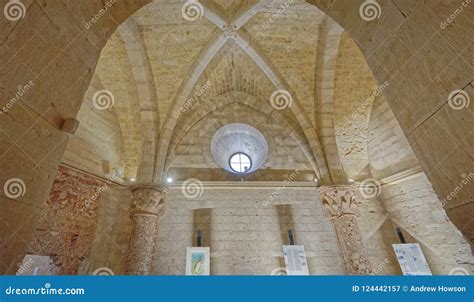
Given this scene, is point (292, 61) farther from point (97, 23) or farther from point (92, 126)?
point (92, 126)

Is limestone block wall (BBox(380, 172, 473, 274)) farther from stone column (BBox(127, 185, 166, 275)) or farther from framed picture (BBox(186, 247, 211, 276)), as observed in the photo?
stone column (BBox(127, 185, 166, 275))

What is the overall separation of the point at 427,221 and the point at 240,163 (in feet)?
18.2

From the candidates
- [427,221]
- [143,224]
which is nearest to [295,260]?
[427,221]

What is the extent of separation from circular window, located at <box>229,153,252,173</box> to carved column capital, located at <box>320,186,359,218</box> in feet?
8.47

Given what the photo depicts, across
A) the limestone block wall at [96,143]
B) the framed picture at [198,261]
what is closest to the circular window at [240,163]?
the framed picture at [198,261]

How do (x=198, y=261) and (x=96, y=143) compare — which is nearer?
(x=198, y=261)

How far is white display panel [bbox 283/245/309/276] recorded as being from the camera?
594cm

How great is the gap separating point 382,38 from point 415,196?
20.8 feet

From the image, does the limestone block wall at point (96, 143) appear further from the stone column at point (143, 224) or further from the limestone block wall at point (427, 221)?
the limestone block wall at point (427, 221)

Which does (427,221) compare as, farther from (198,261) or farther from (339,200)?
(198,261)

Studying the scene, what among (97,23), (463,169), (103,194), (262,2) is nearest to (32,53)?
(97,23)

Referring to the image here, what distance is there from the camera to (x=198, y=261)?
6.00 metres

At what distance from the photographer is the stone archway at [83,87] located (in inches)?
55.9

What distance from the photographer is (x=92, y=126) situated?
6.58 metres
